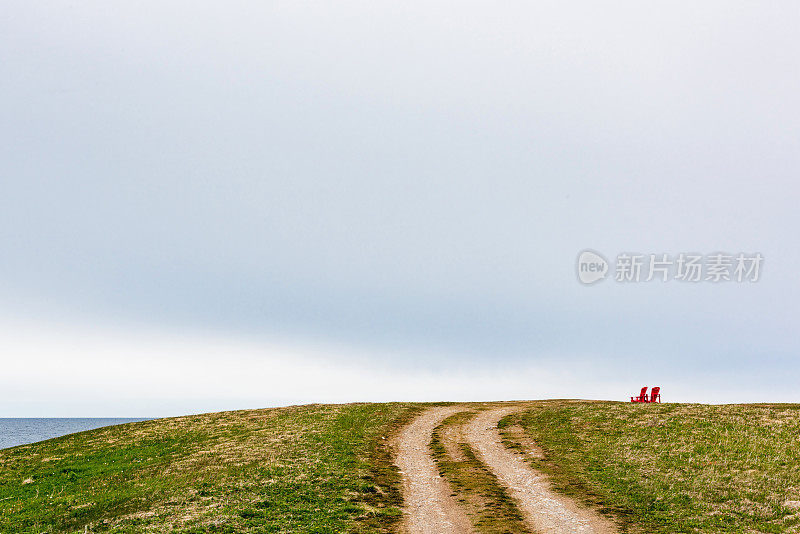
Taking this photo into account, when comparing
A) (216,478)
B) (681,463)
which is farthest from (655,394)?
(216,478)

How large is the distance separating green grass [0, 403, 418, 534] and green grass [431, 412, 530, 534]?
10.1 feet

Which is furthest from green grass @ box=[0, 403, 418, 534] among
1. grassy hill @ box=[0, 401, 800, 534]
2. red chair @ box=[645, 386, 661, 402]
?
red chair @ box=[645, 386, 661, 402]

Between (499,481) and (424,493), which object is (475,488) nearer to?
(499,481)

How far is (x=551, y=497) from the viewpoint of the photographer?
81.0 ft

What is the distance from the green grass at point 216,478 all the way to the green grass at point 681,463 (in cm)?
1017

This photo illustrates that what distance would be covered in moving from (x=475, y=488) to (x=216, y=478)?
1369 cm

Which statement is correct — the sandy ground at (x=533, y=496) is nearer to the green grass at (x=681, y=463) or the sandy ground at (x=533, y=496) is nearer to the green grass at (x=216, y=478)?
the green grass at (x=681, y=463)

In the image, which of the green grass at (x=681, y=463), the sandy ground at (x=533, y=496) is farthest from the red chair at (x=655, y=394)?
the sandy ground at (x=533, y=496)

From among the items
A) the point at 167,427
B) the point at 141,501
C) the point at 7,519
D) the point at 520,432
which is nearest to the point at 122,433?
the point at 167,427

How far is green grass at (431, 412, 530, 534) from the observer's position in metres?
21.1

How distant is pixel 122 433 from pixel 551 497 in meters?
40.7

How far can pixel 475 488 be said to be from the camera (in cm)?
2608

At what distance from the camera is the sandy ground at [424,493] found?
21.0m

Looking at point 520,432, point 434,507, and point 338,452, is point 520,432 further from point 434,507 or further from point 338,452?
point 434,507
